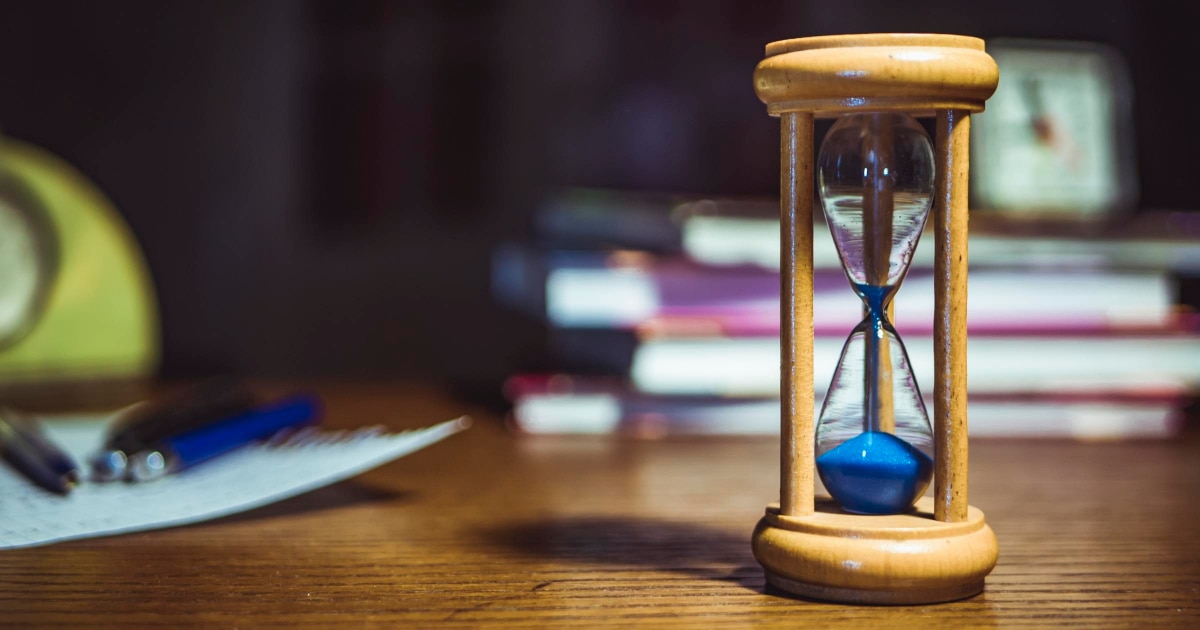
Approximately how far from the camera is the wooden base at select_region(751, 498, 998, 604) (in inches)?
20.1

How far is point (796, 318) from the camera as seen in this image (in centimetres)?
55

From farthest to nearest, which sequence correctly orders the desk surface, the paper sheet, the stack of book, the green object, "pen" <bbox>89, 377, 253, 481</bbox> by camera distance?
the green object, the stack of book, "pen" <bbox>89, 377, 253, 481</bbox>, the paper sheet, the desk surface

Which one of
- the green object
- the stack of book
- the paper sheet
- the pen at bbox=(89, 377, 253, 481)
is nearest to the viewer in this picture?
the paper sheet

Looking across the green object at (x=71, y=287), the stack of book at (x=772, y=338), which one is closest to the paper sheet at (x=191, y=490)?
the stack of book at (x=772, y=338)

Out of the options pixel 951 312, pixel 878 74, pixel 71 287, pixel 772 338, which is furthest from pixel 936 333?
pixel 71 287

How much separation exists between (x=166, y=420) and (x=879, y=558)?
563 millimetres

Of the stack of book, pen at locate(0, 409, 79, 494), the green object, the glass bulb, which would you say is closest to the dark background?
the green object

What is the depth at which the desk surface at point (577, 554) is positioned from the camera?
1.64ft

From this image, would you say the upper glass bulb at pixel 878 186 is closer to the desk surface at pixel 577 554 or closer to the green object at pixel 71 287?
the desk surface at pixel 577 554

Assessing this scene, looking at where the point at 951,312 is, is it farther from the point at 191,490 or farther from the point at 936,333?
the point at 191,490

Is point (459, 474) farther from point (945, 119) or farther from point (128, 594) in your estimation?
point (945, 119)

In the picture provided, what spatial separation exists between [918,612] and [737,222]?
0.55 meters

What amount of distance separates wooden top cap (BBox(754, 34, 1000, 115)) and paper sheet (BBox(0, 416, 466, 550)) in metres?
0.31

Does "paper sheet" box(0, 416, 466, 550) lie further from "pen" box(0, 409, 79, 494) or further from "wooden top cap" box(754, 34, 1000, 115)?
"wooden top cap" box(754, 34, 1000, 115)
